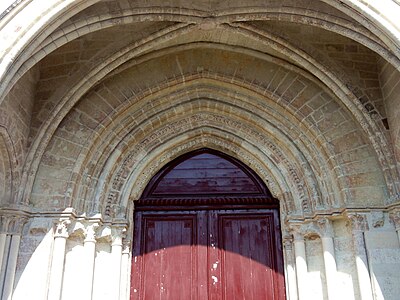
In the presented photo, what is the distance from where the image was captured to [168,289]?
17.8ft

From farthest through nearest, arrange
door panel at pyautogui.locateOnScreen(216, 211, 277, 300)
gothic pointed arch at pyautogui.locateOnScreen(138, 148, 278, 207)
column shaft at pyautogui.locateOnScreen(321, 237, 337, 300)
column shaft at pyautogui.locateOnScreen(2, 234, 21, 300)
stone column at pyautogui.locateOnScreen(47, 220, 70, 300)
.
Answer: gothic pointed arch at pyautogui.locateOnScreen(138, 148, 278, 207), door panel at pyautogui.locateOnScreen(216, 211, 277, 300), column shaft at pyautogui.locateOnScreen(321, 237, 337, 300), stone column at pyautogui.locateOnScreen(47, 220, 70, 300), column shaft at pyautogui.locateOnScreen(2, 234, 21, 300)

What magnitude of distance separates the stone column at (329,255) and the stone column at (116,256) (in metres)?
2.27

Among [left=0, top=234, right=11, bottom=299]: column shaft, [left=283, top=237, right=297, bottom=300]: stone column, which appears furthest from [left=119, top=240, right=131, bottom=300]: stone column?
[left=283, top=237, right=297, bottom=300]: stone column

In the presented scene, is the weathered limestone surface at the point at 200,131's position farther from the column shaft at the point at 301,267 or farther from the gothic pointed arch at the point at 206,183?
the gothic pointed arch at the point at 206,183

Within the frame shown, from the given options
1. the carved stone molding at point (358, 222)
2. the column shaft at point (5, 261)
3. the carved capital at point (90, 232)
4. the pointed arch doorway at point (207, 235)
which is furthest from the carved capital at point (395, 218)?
the column shaft at point (5, 261)

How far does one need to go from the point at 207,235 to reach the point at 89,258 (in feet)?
4.70

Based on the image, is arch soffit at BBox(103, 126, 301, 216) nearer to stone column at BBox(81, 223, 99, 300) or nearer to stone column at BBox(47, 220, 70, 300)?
stone column at BBox(81, 223, 99, 300)

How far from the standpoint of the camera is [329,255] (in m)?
5.04

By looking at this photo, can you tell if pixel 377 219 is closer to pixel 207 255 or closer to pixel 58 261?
pixel 207 255

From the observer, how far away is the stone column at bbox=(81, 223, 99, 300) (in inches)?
195

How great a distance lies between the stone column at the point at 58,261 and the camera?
4.76 m

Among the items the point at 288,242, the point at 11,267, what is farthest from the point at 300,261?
the point at 11,267

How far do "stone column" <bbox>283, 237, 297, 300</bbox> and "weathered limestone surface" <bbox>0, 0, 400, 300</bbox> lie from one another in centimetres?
2

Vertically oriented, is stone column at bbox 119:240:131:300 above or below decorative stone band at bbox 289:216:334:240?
below
